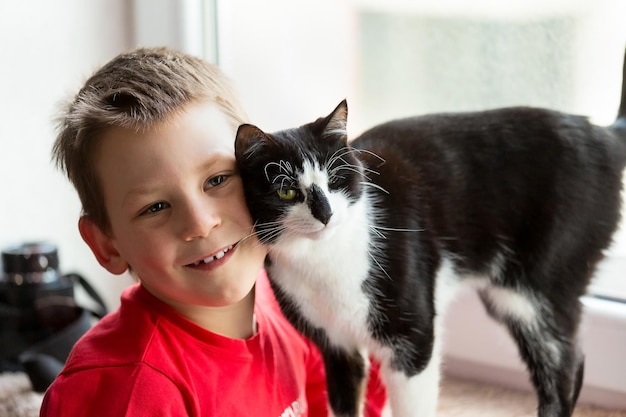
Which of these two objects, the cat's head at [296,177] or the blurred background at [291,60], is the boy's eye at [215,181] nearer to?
the cat's head at [296,177]

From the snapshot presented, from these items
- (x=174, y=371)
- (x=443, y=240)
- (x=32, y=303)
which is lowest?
(x=32, y=303)

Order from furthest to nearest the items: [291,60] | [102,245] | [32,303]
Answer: [291,60]
[32,303]
[102,245]

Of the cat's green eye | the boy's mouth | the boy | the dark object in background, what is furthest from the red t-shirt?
the dark object in background

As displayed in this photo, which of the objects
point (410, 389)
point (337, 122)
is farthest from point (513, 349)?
point (337, 122)

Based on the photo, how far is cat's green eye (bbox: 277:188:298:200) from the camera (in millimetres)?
761

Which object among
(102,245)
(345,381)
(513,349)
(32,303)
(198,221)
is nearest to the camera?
(198,221)

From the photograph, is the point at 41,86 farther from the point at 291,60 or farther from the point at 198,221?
the point at 198,221

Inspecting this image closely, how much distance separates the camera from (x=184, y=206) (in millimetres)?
744

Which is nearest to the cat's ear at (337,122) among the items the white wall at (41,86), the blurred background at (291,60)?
the blurred background at (291,60)

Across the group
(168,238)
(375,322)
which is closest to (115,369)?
(168,238)

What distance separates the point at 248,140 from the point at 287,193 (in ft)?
0.23

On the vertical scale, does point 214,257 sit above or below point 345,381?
above

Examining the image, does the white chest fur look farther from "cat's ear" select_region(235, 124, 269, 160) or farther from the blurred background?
the blurred background

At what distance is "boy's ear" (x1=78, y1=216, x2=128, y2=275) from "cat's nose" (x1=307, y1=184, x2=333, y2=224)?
0.24 metres
